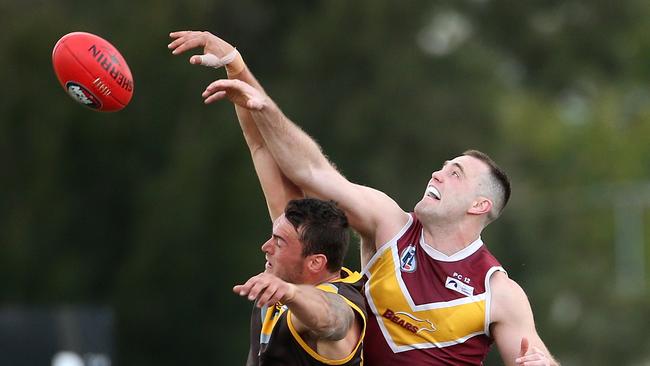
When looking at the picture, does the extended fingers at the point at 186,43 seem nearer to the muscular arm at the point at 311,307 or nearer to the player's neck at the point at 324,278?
the player's neck at the point at 324,278

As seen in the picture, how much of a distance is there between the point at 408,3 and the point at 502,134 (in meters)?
3.14

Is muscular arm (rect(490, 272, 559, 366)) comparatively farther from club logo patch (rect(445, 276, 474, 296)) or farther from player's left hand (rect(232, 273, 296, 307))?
player's left hand (rect(232, 273, 296, 307))

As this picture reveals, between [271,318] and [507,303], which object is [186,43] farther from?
[507,303]

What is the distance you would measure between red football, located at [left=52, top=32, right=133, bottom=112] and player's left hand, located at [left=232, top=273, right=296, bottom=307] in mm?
2247

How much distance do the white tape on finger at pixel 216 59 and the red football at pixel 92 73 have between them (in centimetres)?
60

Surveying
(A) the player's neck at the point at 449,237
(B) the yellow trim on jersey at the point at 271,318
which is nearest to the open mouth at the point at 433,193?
(A) the player's neck at the point at 449,237

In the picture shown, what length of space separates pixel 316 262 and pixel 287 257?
0.49 ft

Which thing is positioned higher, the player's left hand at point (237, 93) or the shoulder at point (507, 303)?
the player's left hand at point (237, 93)

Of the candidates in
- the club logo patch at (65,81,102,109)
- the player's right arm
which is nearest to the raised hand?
the player's right arm

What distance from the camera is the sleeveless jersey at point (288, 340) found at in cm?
729

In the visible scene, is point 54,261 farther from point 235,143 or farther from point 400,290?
point 400,290

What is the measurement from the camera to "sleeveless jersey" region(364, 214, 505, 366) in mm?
8078

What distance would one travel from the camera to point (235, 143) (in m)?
25.0

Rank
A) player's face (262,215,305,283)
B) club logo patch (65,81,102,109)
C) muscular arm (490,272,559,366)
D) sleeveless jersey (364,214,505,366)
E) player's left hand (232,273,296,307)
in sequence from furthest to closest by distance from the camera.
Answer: club logo patch (65,81,102,109)
sleeveless jersey (364,214,505,366)
muscular arm (490,272,559,366)
player's face (262,215,305,283)
player's left hand (232,273,296,307)
